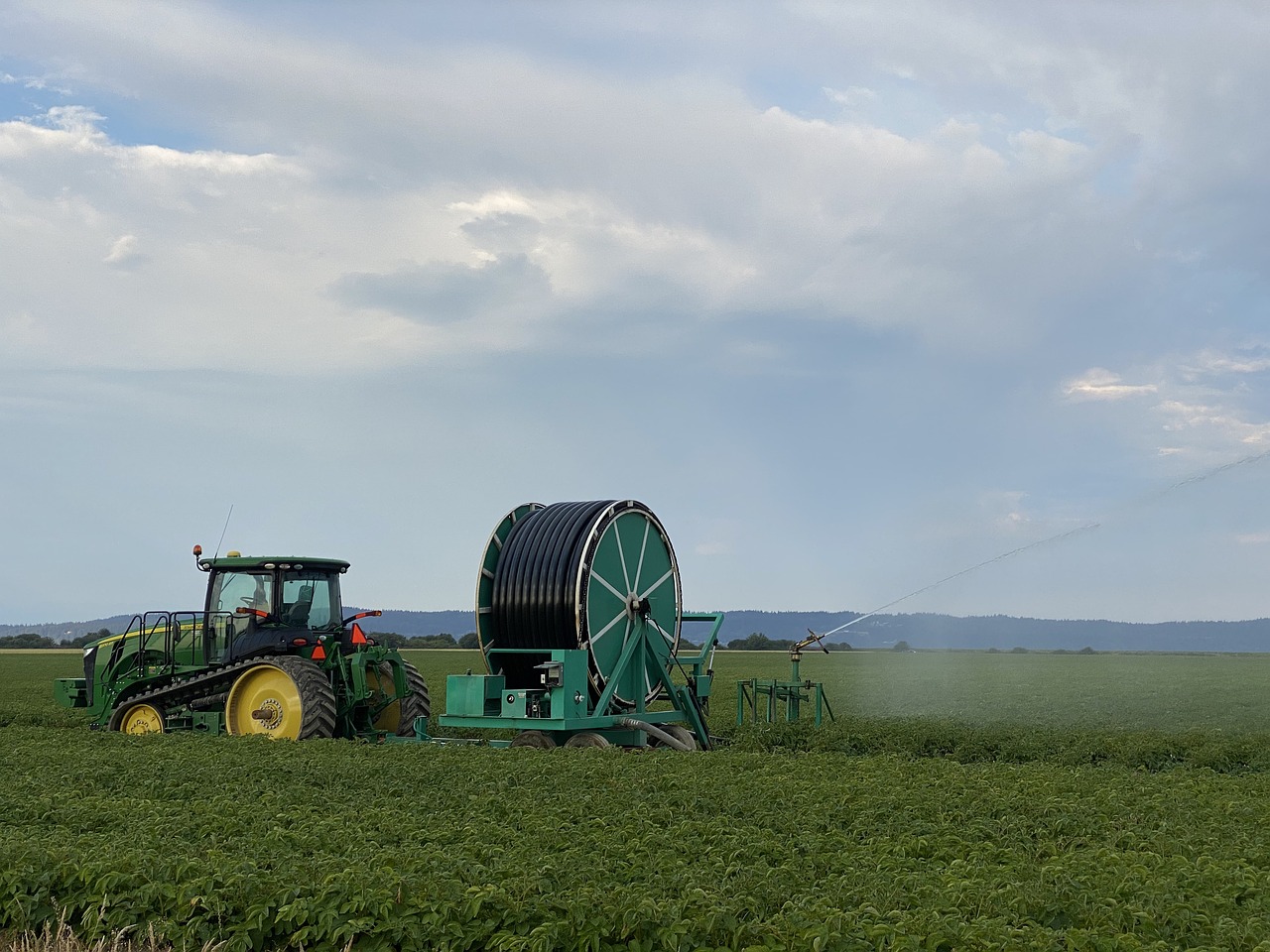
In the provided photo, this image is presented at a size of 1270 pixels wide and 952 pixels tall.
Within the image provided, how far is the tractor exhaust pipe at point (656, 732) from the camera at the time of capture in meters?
16.6

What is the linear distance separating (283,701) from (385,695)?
2008mm

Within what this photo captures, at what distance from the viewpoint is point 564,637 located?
16594mm

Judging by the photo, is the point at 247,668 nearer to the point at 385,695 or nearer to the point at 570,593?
the point at 385,695

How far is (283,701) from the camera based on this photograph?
16.8 m

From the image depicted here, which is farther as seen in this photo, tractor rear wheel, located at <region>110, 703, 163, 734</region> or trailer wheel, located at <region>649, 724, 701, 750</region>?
tractor rear wheel, located at <region>110, 703, 163, 734</region>

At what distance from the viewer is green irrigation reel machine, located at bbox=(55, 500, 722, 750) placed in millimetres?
16359

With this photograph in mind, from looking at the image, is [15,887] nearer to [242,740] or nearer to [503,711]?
[242,740]

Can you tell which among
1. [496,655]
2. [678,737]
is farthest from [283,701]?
[678,737]

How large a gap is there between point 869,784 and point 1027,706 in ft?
76.3

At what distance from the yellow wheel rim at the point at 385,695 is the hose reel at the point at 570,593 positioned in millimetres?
2200

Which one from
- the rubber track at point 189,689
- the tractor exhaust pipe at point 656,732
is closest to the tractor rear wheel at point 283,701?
the rubber track at point 189,689

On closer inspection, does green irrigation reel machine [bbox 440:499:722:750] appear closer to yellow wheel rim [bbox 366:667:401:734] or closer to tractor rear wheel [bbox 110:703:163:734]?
yellow wheel rim [bbox 366:667:401:734]

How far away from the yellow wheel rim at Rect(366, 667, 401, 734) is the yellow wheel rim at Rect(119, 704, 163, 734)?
10.3 feet

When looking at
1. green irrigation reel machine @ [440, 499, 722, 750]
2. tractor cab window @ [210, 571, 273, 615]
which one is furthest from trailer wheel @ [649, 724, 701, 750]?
tractor cab window @ [210, 571, 273, 615]
